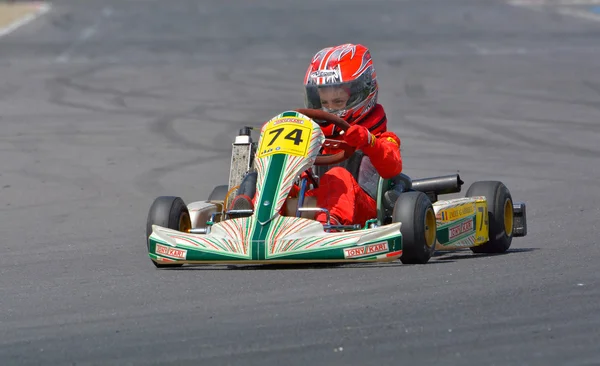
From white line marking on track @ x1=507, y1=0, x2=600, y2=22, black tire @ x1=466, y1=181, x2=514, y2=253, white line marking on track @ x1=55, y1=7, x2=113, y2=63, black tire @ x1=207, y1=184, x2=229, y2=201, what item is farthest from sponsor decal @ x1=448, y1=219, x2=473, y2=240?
white line marking on track @ x1=507, y1=0, x2=600, y2=22

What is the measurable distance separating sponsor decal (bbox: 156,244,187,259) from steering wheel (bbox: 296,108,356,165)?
3.12 feet

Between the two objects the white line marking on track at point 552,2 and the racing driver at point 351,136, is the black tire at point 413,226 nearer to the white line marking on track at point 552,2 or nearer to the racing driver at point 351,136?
the racing driver at point 351,136

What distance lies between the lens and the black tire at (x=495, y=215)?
808 centimetres

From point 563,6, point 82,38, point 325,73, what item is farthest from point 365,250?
point 563,6

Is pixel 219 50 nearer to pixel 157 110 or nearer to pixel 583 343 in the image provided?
pixel 157 110

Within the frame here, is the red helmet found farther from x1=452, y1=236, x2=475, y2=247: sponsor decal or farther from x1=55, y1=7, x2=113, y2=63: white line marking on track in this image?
x1=55, y1=7, x2=113, y2=63: white line marking on track

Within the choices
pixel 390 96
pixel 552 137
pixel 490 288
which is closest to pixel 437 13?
pixel 390 96

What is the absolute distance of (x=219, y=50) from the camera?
25.0 m

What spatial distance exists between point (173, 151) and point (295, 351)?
853 cm

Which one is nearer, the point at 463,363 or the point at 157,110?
the point at 463,363

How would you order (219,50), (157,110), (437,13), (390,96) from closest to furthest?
(157,110)
(390,96)
(219,50)
(437,13)

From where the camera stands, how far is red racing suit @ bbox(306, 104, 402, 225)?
7.21 metres

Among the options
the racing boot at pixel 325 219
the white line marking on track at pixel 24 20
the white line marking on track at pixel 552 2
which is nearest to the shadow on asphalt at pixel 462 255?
the racing boot at pixel 325 219

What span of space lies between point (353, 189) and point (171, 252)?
105 cm
